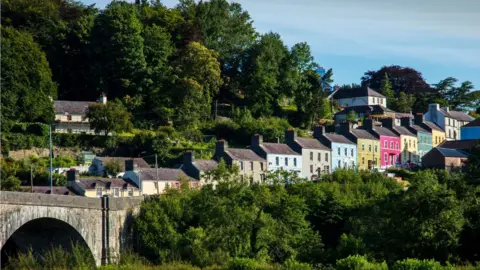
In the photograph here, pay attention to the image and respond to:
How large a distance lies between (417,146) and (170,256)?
38565 mm

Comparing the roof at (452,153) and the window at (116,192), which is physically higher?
the roof at (452,153)

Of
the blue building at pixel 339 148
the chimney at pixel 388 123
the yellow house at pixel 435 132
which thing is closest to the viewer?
the blue building at pixel 339 148

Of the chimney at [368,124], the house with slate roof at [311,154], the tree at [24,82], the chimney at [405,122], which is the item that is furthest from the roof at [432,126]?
the tree at [24,82]

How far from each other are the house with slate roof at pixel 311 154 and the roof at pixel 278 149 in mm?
615

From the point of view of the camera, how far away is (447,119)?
82.6 m

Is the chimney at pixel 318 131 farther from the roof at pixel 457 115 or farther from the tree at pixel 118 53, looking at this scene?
the roof at pixel 457 115

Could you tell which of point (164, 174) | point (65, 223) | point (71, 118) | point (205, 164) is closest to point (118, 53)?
point (71, 118)

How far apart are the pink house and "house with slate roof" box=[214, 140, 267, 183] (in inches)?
536

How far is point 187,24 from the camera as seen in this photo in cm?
8100

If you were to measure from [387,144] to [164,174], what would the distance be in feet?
73.4

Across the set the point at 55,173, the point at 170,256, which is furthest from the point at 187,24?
the point at 170,256

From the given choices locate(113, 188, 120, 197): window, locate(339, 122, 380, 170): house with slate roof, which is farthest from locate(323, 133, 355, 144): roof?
locate(113, 188, 120, 197): window

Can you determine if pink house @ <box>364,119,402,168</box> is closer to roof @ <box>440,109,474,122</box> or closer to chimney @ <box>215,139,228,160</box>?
roof @ <box>440,109,474,122</box>

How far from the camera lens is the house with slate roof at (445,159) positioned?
6738 cm
